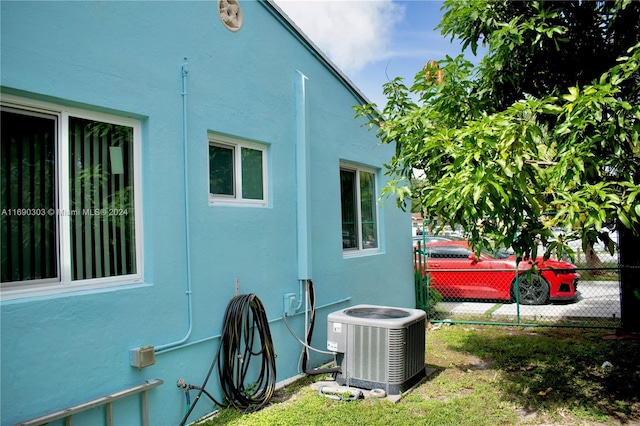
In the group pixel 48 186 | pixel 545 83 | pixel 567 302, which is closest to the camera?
pixel 48 186

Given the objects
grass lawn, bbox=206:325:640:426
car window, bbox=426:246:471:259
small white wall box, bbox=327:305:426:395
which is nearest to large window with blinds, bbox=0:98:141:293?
grass lawn, bbox=206:325:640:426

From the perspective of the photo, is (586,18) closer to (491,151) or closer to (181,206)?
(491,151)

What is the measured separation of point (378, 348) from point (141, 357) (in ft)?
8.07

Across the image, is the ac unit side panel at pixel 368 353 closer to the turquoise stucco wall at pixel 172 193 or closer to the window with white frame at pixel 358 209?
the turquoise stucco wall at pixel 172 193

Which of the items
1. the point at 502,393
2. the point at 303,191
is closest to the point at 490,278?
the point at 502,393

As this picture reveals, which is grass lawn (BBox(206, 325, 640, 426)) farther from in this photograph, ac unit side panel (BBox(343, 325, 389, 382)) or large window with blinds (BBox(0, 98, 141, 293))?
large window with blinds (BBox(0, 98, 141, 293))

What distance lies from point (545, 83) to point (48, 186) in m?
5.02

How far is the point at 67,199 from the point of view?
331 centimetres

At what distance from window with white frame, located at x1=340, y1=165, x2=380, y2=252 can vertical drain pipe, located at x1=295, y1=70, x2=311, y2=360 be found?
141 centimetres

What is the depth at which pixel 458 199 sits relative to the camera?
134 inches

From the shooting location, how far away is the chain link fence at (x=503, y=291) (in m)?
9.10

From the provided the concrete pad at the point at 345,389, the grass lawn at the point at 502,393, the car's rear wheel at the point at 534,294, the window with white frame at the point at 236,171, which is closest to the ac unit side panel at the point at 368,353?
the concrete pad at the point at 345,389

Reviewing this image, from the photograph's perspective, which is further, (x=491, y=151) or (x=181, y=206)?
(x=181, y=206)

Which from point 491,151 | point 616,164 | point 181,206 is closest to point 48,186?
point 181,206
